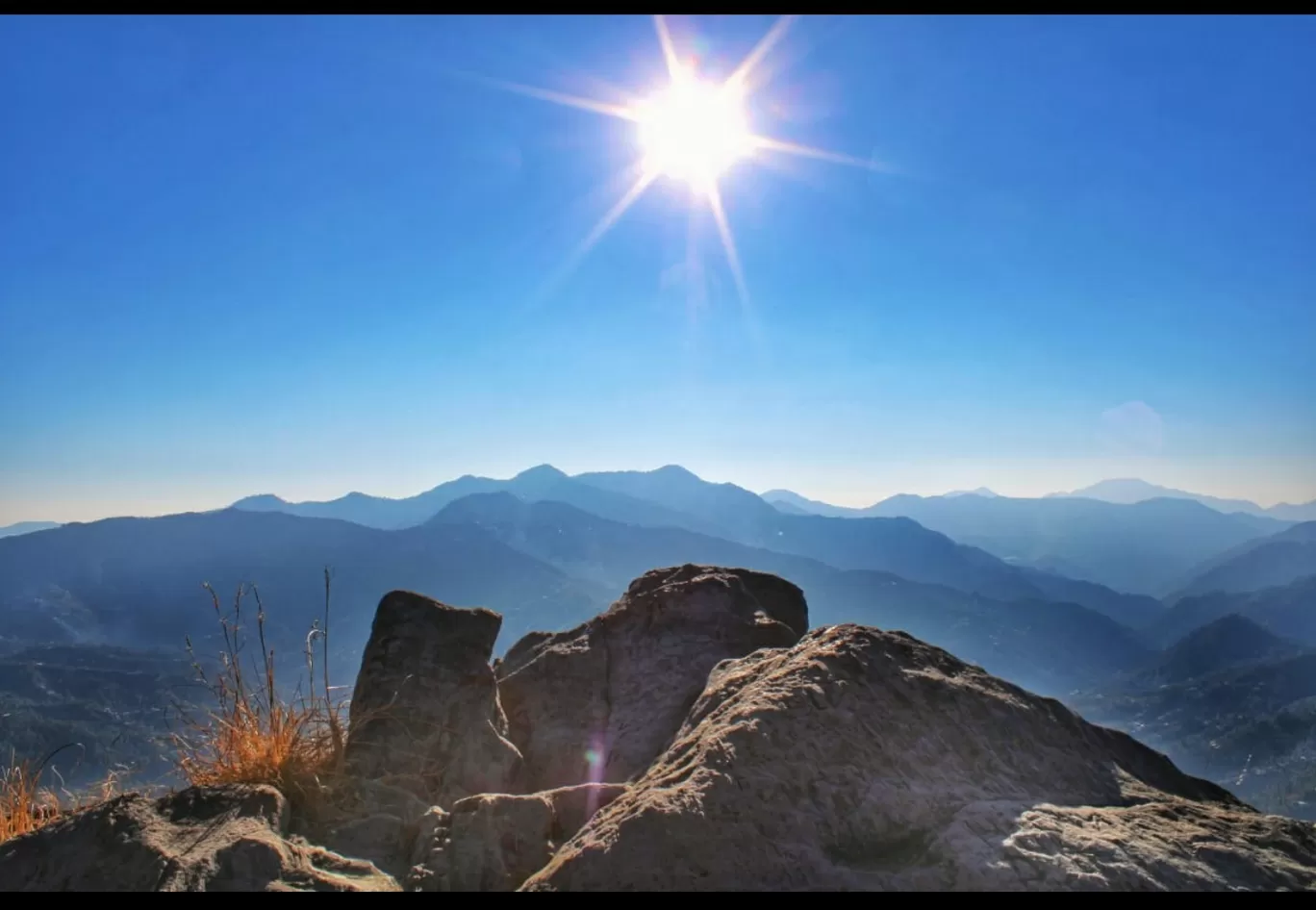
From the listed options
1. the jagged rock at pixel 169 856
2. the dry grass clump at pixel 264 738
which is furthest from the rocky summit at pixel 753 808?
the dry grass clump at pixel 264 738

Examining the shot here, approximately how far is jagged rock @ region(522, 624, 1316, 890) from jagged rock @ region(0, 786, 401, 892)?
1.22 meters

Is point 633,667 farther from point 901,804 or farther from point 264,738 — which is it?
point 901,804

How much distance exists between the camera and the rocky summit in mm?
3084

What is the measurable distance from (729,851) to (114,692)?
257315 millimetres

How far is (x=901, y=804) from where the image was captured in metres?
→ 3.56

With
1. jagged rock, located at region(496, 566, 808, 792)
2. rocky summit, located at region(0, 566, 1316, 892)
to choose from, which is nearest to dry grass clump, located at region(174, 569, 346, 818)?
rocky summit, located at region(0, 566, 1316, 892)

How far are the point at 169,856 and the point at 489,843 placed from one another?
1455 millimetres

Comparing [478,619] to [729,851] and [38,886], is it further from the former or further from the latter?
[729,851]

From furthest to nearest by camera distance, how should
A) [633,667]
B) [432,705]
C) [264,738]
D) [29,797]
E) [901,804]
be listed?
1. [633,667]
2. [432,705]
3. [29,797]
4. [264,738]
5. [901,804]

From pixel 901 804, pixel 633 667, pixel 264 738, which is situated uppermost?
pixel 633 667

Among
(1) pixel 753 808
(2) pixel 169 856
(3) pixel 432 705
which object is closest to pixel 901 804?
(1) pixel 753 808

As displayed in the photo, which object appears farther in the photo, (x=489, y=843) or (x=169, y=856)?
(x=489, y=843)

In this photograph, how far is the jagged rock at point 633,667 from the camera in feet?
19.4

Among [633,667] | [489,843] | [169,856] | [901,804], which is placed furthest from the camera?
[633,667]
